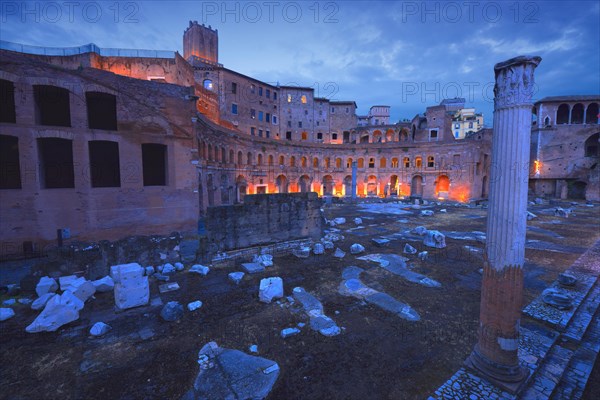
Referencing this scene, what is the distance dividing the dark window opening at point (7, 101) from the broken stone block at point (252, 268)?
498 inches

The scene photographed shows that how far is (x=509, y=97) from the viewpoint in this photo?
3.76 meters

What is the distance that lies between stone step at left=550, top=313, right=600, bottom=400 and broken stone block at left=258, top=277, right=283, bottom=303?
5483 millimetres

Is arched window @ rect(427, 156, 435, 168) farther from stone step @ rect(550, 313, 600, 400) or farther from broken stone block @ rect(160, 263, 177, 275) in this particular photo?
broken stone block @ rect(160, 263, 177, 275)

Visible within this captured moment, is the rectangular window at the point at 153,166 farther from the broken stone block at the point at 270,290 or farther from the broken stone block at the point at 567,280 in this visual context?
the broken stone block at the point at 567,280

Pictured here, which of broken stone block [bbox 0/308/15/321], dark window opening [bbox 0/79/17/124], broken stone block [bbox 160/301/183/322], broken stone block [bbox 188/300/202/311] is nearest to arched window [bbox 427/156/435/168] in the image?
broken stone block [bbox 188/300/202/311]

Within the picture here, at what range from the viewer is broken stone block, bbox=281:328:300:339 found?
17.3 ft

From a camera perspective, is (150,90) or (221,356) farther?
(150,90)

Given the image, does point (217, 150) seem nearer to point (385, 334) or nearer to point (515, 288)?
point (385, 334)

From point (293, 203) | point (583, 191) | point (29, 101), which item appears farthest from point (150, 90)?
point (583, 191)

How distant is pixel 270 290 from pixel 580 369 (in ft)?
20.6

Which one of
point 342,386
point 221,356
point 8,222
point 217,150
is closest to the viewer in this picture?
point 342,386

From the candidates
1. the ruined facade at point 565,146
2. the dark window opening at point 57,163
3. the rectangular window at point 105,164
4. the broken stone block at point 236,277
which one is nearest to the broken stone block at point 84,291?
the broken stone block at point 236,277

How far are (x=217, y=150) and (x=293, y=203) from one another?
1525cm

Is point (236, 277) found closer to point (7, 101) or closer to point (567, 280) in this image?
point (567, 280)
